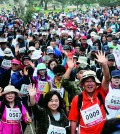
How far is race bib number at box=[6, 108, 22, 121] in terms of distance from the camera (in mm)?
5562

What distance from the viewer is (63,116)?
16.2 feet

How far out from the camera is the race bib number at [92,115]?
15.8ft

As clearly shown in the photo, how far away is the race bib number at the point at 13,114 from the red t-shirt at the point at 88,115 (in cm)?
112

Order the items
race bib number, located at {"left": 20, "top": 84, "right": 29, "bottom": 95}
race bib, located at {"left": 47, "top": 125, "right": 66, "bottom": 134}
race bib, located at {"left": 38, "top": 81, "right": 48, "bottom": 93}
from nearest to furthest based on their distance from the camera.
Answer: race bib, located at {"left": 47, "top": 125, "right": 66, "bottom": 134} < race bib, located at {"left": 38, "top": 81, "right": 48, "bottom": 93} < race bib number, located at {"left": 20, "top": 84, "right": 29, "bottom": 95}

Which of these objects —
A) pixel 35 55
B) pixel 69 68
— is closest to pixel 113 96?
pixel 69 68

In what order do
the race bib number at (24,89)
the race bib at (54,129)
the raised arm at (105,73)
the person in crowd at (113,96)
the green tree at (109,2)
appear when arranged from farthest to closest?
the green tree at (109,2), the race bib number at (24,89), the person in crowd at (113,96), the raised arm at (105,73), the race bib at (54,129)

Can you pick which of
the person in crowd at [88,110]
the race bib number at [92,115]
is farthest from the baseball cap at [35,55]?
the race bib number at [92,115]

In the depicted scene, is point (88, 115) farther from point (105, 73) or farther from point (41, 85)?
point (41, 85)

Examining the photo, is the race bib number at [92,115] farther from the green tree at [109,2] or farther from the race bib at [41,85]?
the green tree at [109,2]

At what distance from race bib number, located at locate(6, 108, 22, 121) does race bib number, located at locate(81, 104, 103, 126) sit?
49.2 inches

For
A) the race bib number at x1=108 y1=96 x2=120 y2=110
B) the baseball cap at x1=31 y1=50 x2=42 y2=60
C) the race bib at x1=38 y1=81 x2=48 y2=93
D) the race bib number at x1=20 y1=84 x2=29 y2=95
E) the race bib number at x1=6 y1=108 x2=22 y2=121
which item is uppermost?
the baseball cap at x1=31 y1=50 x2=42 y2=60

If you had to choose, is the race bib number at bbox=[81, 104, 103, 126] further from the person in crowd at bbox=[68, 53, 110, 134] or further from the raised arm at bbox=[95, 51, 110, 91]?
the raised arm at bbox=[95, 51, 110, 91]

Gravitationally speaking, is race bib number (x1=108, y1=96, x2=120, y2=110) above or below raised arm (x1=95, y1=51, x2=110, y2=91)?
below

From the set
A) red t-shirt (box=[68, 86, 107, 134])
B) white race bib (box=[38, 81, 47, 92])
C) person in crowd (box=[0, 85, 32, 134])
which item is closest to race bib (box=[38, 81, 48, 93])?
white race bib (box=[38, 81, 47, 92])
